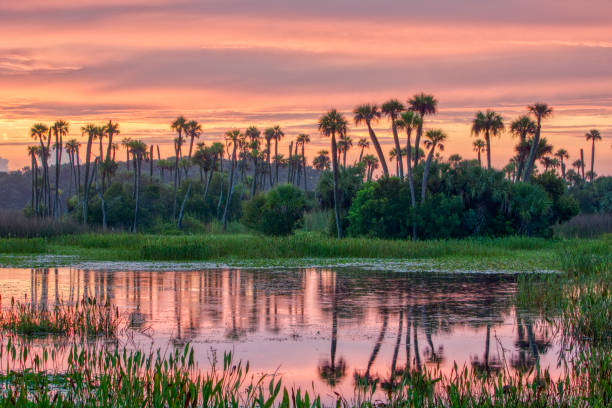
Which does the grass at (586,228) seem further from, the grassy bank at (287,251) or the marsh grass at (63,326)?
the marsh grass at (63,326)

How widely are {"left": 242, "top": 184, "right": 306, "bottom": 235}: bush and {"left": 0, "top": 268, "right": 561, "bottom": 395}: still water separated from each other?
113ft

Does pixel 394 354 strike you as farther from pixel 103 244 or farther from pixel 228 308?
pixel 103 244

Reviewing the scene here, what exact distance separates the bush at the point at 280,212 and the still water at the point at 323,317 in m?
34.5

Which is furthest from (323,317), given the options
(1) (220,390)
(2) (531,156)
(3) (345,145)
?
(3) (345,145)

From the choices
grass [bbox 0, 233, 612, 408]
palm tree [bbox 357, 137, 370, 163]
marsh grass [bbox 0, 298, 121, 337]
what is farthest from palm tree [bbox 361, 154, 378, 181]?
marsh grass [bbox 0, 298, 121, 337]

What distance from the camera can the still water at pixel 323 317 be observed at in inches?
570

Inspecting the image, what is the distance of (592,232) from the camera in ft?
218

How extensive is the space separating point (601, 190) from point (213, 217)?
50073mm

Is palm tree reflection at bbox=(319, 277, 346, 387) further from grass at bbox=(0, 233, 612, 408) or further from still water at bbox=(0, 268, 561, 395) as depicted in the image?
grass at bbox=(0, 233, 612, 408)

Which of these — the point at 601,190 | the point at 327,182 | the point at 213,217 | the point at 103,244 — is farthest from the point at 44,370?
the point at 601,190

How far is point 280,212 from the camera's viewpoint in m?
67.9

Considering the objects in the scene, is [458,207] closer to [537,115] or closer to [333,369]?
[537,115]

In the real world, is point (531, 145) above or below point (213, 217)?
above

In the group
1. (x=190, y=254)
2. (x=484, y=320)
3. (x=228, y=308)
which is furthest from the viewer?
(x=190, y=254)
